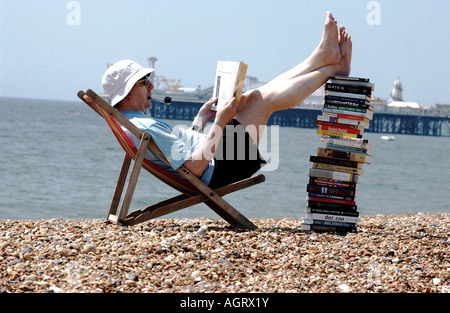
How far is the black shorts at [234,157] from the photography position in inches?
146

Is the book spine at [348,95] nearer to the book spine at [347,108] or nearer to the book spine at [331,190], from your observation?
the book spine at [347,108]

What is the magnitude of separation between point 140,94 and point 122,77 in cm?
15

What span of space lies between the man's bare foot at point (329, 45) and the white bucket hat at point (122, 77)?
1010 millimetres

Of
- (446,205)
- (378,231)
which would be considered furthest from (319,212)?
(446,205)

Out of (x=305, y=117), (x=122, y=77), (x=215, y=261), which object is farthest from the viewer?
(x=305, y=117)

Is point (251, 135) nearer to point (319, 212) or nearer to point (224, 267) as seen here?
point (319, 212)

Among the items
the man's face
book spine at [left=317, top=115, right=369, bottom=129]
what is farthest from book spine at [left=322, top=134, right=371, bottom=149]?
the man's face

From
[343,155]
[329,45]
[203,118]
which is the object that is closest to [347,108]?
[343,155]

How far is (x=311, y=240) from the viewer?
359cm

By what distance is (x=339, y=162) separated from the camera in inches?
153

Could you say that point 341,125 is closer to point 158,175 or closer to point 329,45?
point 329,45

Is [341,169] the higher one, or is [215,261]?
[341,169]

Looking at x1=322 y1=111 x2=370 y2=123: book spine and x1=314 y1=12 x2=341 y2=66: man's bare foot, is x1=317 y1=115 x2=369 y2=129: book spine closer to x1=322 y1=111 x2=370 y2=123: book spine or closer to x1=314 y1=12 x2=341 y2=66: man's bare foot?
x1=322 y1=111 x2=370 y2=123: book spine

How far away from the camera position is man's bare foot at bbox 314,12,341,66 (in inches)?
150
